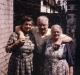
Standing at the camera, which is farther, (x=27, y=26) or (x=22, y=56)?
(x=22, y=56)

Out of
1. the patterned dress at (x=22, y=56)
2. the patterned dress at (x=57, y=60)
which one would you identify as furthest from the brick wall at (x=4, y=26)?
the patterned dress at (x=57, y=60)

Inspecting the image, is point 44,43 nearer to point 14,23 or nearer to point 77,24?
point 14,23

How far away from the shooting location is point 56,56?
587 centimetres

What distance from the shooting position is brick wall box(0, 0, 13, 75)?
7227 millimetres

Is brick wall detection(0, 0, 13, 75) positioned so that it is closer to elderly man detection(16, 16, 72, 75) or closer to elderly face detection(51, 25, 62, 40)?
elderly man detection(16, 16, 72, 75)

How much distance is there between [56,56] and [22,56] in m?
0.56

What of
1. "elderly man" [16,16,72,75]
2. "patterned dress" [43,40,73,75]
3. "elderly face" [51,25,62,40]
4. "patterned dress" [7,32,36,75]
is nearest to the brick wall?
"patterned dress" [7,32,36,75]

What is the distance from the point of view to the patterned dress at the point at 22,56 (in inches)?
239

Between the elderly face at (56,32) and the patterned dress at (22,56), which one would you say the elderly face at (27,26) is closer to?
the patterned dress at (22,56)

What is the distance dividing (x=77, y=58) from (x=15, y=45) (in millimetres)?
3966

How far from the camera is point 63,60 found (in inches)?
234

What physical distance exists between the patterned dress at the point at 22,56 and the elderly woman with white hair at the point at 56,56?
0.91 feet

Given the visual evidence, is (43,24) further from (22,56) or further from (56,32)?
(22,56)

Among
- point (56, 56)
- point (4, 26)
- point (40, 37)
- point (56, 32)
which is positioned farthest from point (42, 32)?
point (4, 26)
